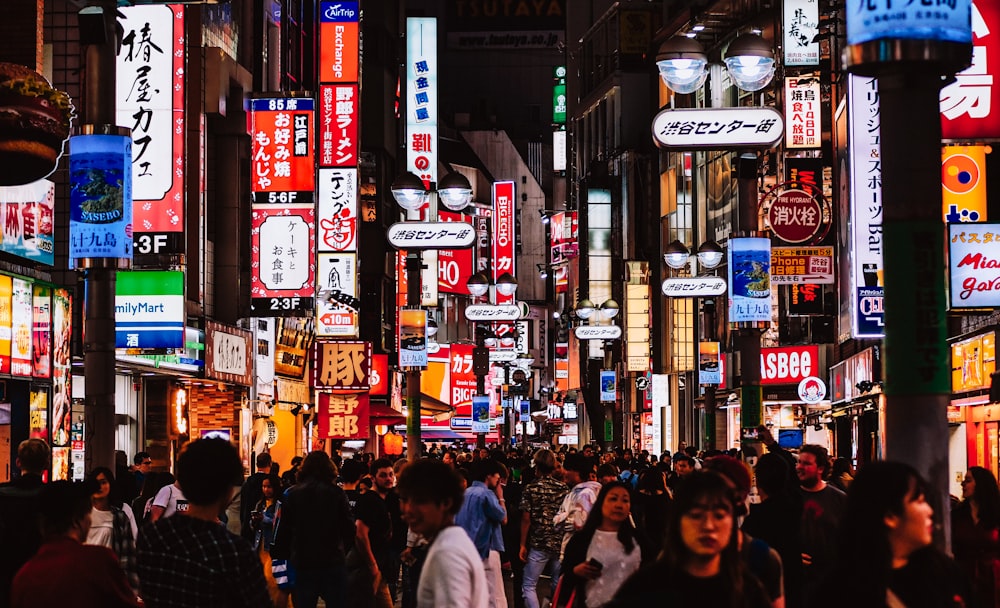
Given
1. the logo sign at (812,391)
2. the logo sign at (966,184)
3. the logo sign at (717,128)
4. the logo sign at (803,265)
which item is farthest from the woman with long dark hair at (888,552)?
the logo sign at (803,265)

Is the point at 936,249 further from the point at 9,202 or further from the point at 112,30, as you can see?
the point at 9,202

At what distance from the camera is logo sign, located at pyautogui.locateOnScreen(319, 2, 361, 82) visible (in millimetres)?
39594

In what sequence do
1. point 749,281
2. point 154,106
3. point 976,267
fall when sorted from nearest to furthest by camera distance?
point 976,267 < point 749,281 < point 154,106

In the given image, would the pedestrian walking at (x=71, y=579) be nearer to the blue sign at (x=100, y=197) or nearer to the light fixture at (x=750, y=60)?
the blue sign at (x=100, y=197)

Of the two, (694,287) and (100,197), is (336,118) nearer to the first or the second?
(694,287)

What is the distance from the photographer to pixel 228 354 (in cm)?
3278

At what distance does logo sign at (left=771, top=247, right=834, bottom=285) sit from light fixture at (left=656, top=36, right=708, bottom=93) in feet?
54.3

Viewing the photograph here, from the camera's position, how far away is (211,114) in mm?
33000

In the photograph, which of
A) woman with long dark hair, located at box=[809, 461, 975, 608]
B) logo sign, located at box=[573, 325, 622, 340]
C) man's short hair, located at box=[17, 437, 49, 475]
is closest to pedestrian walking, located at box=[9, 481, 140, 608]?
woman with long dark hair, located at box=[809, 461, 975, 608]

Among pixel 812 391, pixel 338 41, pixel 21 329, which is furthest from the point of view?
pixel 338 41

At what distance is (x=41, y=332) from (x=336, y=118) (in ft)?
64.5

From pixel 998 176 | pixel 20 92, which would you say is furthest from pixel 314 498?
pixel 998 176

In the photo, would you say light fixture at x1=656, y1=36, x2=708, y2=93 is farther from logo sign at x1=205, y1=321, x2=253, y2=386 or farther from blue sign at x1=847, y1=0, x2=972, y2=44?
logo sign at x1=205, y1=321, x2=253, y2=386

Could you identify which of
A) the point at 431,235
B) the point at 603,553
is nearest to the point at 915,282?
the point at 603,553
